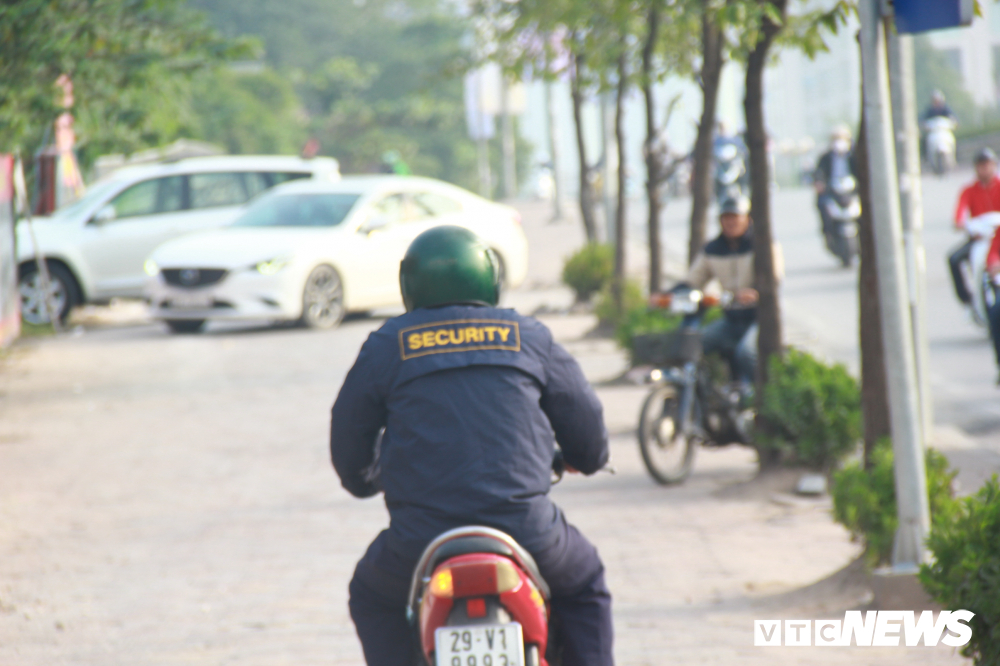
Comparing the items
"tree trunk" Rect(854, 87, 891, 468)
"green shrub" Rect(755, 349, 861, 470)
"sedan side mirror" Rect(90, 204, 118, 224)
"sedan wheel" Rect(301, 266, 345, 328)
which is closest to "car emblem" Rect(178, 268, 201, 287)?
"sedan wheel" Rect(301, 266, 345, 328)

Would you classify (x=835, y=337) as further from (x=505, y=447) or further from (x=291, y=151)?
(x=291, y=151)

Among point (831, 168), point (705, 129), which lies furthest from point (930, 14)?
point (831, 168)

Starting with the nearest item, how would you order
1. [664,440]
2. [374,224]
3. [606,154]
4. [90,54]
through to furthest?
1. [664,440]
2. [90,54]
3. [374,224]
4. [606,154]

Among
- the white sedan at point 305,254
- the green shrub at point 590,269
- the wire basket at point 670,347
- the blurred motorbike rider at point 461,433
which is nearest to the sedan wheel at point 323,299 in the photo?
the white sedan at point 305,254

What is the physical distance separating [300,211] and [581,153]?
3.63 m

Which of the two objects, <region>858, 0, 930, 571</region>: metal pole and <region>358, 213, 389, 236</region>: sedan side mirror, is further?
<region>358, 213, 389, 236</region>: sedan side mirror

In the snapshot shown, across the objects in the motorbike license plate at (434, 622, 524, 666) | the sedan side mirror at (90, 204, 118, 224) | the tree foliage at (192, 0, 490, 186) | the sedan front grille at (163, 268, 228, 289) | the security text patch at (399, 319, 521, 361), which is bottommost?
the motorbike license plate at (434, 622, 524, 666)

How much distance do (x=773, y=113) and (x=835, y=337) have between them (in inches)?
2525

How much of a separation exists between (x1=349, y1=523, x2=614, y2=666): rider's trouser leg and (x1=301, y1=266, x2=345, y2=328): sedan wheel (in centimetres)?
1149

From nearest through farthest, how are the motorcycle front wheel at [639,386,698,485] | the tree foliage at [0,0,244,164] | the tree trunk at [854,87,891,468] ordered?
the tree trunk at [854,87,891,468], the motorcycle front wheel at [639,386,698,485], the tree foliage at [0,0,244,164]

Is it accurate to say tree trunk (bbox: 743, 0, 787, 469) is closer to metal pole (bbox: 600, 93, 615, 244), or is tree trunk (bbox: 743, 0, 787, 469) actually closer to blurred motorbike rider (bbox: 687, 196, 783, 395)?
blurred motorbike rider (bbox: 687, 196, 783, 395)

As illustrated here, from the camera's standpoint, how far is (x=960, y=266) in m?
12.4

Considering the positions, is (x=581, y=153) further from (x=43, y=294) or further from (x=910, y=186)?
(x=910, y=186)

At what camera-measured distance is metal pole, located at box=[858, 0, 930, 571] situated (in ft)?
16.5
